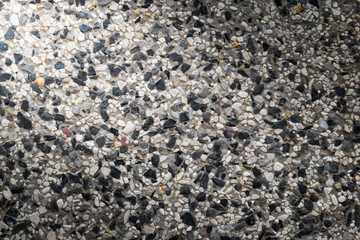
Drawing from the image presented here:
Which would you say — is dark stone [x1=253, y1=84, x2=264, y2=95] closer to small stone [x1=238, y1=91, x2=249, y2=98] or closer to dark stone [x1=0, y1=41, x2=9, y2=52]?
small stone [x1=238, y1=91, x2=249, y2=98]

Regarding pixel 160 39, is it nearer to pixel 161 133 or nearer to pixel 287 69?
pixel 161 133

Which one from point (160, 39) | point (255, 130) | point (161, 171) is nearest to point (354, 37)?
point (255, 130)

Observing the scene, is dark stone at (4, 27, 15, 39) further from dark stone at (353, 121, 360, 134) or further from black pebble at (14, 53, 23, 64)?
dark stone at (353, 121, 360, 134)

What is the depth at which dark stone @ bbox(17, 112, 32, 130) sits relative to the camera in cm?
143

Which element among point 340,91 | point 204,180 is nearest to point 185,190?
point 204,180

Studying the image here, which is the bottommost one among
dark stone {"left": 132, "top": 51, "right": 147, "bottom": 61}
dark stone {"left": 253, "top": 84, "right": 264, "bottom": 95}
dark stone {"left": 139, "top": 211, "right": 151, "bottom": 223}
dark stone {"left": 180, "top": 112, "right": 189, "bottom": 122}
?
dark stone {"left": 139, "top": 211, "right": 151, "bottom": 223}

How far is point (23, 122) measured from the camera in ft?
4.70

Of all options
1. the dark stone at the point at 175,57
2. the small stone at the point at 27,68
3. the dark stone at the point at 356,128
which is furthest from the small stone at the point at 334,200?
the small stone at the point at 27,68

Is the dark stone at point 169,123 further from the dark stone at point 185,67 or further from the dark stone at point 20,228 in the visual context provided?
the dark stone at point 20,228

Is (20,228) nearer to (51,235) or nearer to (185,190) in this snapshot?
(51,235)

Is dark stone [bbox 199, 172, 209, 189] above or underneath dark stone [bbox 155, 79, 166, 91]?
underneath

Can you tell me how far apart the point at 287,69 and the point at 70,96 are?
0.59 m

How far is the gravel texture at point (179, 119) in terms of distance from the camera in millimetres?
1434

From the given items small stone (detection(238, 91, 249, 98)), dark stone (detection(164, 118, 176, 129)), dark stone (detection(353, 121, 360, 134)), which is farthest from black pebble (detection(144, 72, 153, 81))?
dark stone (detection(353, 121, 360, 134))
